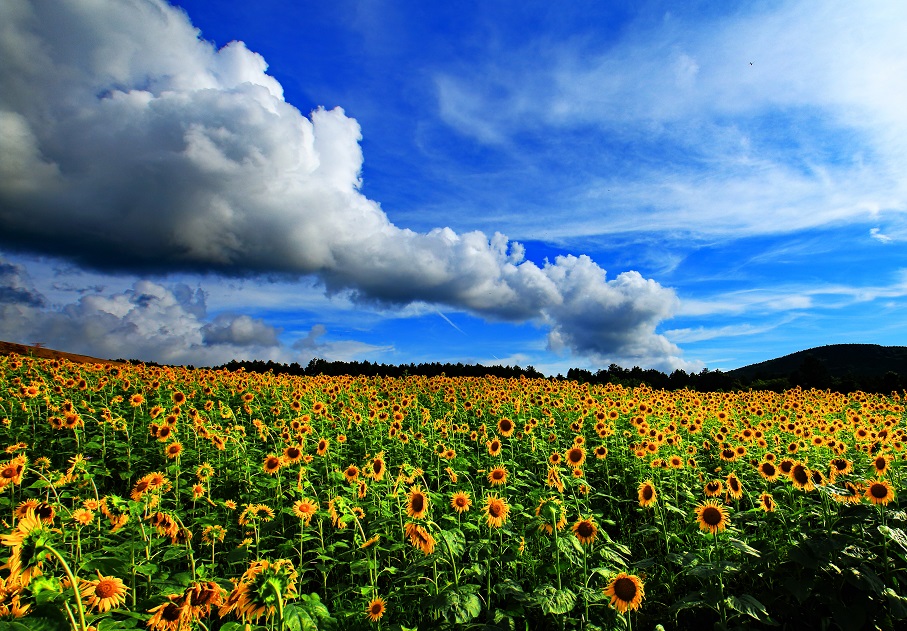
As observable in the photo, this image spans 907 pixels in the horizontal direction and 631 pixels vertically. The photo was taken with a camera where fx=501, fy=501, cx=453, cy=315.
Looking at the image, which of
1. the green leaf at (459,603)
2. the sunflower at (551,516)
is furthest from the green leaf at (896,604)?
the green leaf at (459,603)

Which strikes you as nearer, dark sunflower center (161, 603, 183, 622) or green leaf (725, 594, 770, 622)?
dark sunflower center (161, 603, 183, 622)

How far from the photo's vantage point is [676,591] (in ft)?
20.6

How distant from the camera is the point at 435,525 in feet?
14.4

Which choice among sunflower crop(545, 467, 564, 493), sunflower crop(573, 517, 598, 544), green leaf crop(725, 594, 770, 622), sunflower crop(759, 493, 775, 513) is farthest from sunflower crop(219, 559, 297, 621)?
sunflower crop(759, 493, 775, 513)

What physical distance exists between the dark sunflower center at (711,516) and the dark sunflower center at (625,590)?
1.47 meters

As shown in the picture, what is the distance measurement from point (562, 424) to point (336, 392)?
22.6ft

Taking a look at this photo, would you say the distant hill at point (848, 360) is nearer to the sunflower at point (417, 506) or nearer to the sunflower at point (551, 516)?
the sunflower at point (551, 516)

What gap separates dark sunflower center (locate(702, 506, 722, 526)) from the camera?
5137mm

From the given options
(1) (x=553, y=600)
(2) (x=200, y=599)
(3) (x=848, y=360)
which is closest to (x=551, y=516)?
(1) (x=553, y=600)

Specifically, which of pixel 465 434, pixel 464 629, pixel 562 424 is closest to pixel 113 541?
pixel 464 629

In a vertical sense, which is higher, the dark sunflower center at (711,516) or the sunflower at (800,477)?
the sunflower at (800,477)

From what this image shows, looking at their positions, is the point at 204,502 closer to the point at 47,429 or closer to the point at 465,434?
the point at 47,429

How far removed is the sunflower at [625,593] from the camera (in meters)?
4.19

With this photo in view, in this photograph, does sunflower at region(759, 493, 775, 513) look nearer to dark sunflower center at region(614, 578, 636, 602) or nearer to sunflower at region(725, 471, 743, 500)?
sunflower at region(725, 471, 743, 500)
